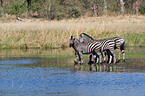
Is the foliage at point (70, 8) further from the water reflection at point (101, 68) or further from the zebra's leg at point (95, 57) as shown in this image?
the water reflection at point (101, 68)

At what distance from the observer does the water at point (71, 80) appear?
8273mm

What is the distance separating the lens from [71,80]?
9.88 metres

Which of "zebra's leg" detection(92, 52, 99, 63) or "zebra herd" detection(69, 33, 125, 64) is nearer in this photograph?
"zebra herd" detection(69, 33, 125, 64)

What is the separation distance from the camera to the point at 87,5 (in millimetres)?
61906

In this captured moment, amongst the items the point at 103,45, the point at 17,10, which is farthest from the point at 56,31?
the point at 17,10

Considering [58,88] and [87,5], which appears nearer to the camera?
[58,88]

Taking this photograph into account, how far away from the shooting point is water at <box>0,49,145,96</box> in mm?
8273

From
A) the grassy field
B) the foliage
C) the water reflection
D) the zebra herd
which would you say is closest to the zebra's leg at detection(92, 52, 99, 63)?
the zebra herd

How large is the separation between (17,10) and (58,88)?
1977 inches

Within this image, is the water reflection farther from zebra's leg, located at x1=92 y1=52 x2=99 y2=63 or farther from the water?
zebra's leg, located at x1=92 y1=52 x2=99 y2=63

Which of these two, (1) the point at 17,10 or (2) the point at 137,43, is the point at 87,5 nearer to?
(1) the point at 17,10

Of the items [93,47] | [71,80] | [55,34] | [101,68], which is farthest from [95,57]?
[55,34]

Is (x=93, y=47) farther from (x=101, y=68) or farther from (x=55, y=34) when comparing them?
(x=55, y=34)

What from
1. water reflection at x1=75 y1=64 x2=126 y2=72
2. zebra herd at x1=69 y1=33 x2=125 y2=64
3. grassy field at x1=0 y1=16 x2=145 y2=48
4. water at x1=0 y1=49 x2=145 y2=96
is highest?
grassy field at x1=0 y1=16 x2=145 y2=48
